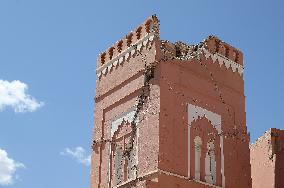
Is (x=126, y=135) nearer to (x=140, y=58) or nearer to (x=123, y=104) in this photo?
(x=123, y=104)

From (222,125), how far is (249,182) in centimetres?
170

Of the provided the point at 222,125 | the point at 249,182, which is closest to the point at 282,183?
the point at 249,182

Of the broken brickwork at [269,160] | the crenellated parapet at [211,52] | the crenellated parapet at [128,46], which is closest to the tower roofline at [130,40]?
the crenellated parapet at [128,46]

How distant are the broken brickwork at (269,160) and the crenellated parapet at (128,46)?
4.46m

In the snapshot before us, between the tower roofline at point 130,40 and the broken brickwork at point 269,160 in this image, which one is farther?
the broken brickwork at point 269,160

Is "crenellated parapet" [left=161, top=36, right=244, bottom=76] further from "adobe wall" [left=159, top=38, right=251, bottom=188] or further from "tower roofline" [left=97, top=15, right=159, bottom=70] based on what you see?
"tower roofline" [left=97, top=15, right=159, bottom=70]

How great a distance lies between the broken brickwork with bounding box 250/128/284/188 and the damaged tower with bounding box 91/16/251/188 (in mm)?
963

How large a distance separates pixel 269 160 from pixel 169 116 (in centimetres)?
397

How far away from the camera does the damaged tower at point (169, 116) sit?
15.2m

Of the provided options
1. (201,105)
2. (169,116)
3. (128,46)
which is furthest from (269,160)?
(128,46)

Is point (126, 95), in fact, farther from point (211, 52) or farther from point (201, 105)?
point (211, 52)

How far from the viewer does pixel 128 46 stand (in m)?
17.3

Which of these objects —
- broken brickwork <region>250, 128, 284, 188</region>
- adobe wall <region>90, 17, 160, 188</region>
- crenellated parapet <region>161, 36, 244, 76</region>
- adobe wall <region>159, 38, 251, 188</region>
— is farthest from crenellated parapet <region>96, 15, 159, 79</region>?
broken brickwork <region>250, 128, 284, 188</region>

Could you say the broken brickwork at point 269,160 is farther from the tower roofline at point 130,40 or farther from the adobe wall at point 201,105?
the tower roofline at point 130,40
